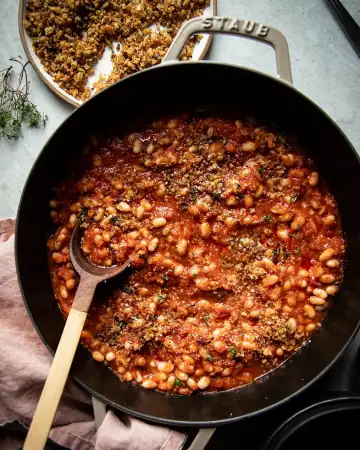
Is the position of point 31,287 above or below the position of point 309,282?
below

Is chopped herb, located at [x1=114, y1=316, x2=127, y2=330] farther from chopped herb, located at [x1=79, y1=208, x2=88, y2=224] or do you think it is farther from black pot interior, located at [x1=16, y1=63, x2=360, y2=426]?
chopped herb, located at [x1=79, y1=208, x2=88, y2=224]

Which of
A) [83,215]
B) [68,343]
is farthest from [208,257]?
[68,343]

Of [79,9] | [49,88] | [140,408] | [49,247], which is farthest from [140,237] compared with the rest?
[79,9]

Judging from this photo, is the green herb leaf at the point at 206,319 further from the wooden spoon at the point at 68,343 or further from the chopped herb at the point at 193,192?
the chopped herb at the point at 193,192

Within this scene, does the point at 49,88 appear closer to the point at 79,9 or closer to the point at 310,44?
the point at 79,9

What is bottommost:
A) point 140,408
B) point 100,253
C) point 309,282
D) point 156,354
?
point 140,408

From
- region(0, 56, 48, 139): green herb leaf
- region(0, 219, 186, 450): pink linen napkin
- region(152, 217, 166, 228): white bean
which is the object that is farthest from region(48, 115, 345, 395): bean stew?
region(0, 56, 48, 139): green herb leaf

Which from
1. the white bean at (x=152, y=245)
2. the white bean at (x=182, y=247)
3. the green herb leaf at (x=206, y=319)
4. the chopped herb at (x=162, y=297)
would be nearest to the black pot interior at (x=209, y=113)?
the green herb leaf at (x=206, y=319)
